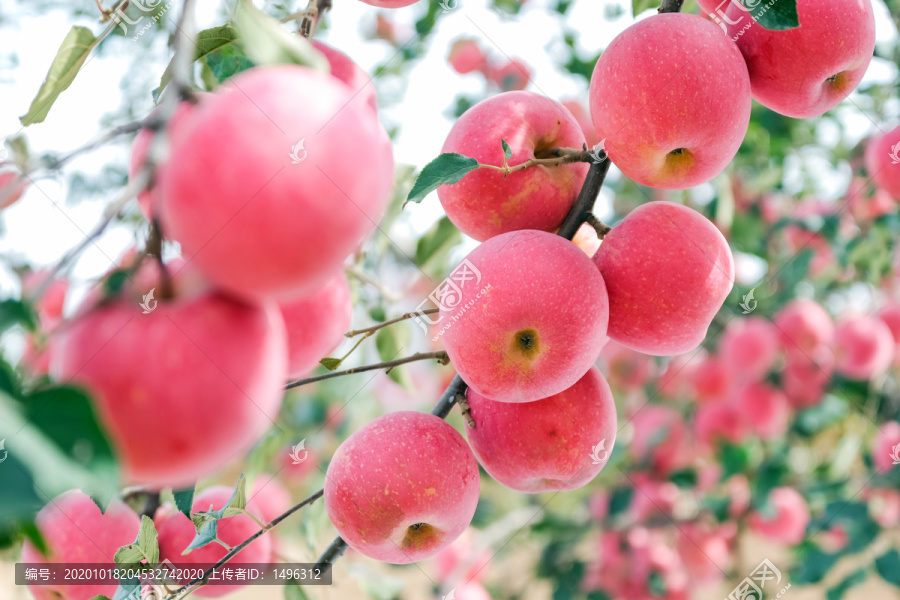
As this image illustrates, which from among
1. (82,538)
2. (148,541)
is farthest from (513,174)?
(82,538)

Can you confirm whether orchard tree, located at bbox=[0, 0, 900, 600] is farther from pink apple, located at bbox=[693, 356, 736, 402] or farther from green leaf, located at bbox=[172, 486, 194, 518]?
pink apple, located at bbox=[693, 356, 736, 402]

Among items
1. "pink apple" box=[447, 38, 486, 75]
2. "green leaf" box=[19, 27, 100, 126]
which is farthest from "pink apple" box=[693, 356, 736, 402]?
"green leaf" box=[19, 27, 100, 126]

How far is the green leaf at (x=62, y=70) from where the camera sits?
1.95ft

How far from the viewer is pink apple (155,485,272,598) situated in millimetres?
908

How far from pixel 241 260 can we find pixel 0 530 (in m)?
0.19

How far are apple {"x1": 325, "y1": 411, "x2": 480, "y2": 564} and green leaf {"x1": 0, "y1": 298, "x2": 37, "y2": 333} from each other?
0.45m

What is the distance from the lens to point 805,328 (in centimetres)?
216

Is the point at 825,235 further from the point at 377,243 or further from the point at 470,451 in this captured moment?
the point at 470,451

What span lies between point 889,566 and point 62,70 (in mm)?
1955

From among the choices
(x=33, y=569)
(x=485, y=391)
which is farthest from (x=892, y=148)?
(x=33, y=569)

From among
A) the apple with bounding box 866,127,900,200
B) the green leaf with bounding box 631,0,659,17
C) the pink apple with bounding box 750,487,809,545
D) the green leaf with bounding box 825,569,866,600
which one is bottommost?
the pink apple with bounding box 750,487,809,545

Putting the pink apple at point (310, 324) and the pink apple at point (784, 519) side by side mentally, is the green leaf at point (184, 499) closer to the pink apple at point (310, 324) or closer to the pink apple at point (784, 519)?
the pink apple at point (310, 324)

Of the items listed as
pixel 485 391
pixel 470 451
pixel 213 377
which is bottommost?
pixel 470 451

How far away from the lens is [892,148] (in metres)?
1.66
